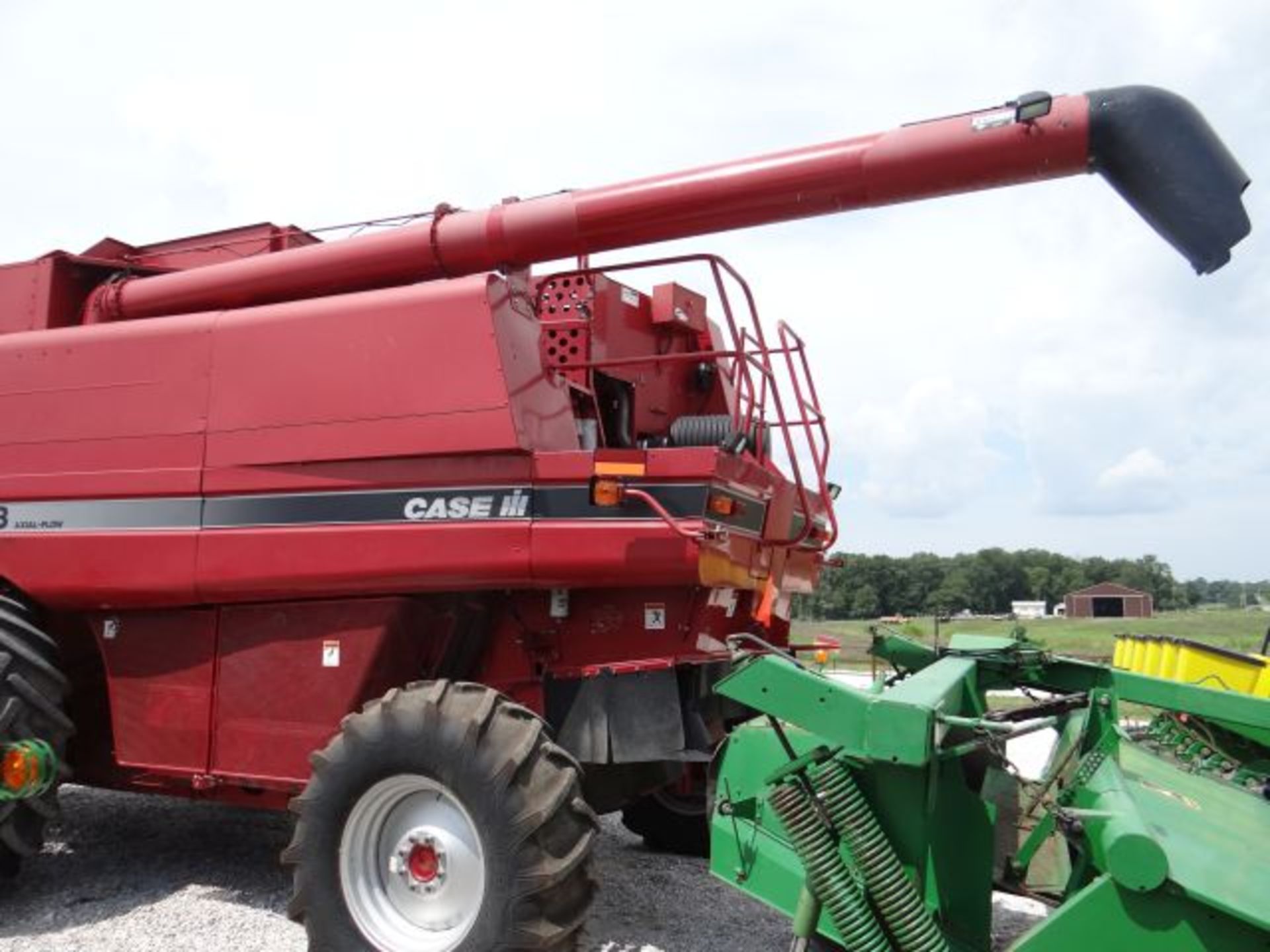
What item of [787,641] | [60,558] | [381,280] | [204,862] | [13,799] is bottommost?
[204,862]

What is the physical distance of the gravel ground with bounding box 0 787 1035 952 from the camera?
4859 mm

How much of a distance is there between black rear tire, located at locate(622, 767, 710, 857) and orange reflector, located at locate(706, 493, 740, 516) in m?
2.42

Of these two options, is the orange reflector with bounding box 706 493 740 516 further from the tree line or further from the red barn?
the red barn

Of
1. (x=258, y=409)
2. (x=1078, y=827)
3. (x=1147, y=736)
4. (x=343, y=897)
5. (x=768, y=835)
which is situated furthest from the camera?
(x=1147, y=736)

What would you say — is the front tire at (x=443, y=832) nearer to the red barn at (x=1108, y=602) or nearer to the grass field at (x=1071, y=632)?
the grass field at (x=1071, y=632)

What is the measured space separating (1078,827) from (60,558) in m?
4.80

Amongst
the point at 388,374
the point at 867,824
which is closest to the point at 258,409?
the point at 388,374

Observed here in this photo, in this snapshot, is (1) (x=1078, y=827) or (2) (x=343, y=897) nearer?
(1) (x=1078, y=827)

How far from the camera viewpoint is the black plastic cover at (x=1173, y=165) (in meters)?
4.00

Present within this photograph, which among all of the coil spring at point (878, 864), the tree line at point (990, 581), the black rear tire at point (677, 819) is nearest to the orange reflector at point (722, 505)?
the coil spring at point (878, 864)

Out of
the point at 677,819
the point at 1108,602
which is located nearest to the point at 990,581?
the point at 1108,602

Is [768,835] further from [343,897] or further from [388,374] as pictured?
[388,374]

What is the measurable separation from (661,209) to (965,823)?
287 cm

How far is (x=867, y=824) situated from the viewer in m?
3.45
